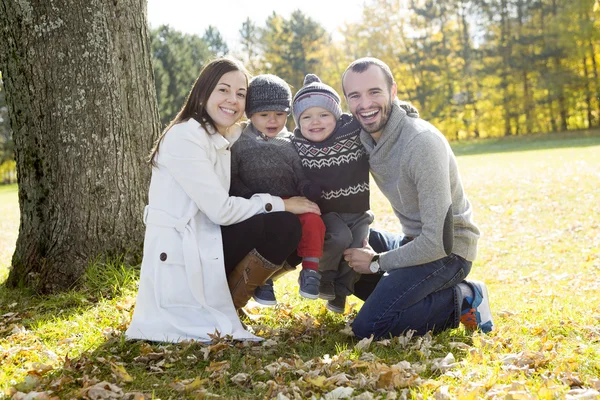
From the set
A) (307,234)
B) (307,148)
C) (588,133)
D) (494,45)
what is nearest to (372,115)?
(307,148)

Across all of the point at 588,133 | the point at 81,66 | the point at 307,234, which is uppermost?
the point at 81,66

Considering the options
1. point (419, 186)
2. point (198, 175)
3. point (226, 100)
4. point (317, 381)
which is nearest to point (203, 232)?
point (198, 175)

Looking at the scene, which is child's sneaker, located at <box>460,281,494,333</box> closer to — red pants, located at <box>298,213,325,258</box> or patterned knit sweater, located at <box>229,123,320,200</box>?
red pants, located at <box>298,213,325,258</box>

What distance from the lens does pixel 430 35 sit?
120 feet

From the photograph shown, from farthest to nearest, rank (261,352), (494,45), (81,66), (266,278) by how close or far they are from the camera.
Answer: (494,45) < (81,66) < (266,278) < (261,352)

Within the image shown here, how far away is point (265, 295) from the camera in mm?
3910

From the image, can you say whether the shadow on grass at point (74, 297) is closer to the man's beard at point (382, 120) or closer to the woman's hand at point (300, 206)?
the woman's hand at point (300, 206)

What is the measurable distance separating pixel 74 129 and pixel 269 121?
1.79 m

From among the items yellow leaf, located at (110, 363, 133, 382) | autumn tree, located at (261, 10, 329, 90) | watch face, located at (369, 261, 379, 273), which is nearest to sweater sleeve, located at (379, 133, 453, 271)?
watch face, located at (369, 261, 379, 273)

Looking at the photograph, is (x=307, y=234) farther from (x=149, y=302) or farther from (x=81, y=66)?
(x=81, y=66)

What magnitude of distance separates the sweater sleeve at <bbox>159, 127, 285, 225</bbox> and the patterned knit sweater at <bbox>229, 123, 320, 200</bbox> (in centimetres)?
36

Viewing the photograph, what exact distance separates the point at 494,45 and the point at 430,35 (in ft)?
13.4

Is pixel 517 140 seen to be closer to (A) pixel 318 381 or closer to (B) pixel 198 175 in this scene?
(B) pixel 198 175

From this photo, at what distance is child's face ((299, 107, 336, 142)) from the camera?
4.01 m
